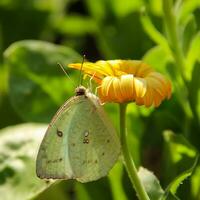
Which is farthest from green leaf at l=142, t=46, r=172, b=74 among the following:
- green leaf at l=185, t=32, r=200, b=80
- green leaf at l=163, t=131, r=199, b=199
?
green leaf at l=163, t=131, r=199, b=199

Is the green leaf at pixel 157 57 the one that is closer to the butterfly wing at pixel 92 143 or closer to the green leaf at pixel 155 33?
the green leaf at pixel 155 33

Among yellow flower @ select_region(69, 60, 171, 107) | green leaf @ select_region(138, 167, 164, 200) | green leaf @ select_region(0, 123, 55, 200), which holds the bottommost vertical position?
green leaf @ select_region(0, 123, 55, 200)

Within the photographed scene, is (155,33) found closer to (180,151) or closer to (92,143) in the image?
A: (180,151)

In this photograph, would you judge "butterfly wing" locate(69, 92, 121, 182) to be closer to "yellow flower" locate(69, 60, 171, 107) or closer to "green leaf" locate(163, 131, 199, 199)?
"yellow flower" locate(69, 60, 171, 107)

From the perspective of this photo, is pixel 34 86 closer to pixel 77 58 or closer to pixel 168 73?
pixel 77 58

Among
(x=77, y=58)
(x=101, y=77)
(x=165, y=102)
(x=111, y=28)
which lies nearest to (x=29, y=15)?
(x=111, y=28)
